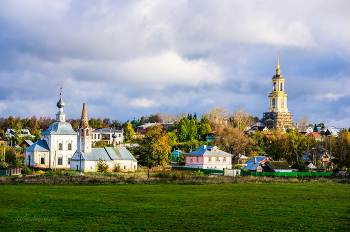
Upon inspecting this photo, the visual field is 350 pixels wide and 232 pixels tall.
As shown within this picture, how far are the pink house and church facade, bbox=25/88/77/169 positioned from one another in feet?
66.1

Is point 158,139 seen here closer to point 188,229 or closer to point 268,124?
point 188,229

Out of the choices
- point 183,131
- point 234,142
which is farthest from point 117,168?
point 183,131

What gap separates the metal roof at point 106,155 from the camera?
61281 millimetres

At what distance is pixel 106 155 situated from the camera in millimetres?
63375

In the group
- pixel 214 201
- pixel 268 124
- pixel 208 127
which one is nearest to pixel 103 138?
pixel 208 127

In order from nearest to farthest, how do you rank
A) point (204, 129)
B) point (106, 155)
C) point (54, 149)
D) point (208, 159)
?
point (106, 155), point (54, 149), point (208, 159), point (204, 129)

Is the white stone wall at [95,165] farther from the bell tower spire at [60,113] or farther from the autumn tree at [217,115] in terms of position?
the autumn tree at [217,115]

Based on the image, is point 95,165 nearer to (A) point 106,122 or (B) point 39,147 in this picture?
(B) point 39,147

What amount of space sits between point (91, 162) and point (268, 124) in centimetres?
8947

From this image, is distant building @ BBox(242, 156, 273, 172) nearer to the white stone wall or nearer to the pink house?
the pink house

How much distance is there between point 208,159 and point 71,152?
23.0m

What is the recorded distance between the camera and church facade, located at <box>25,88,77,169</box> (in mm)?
65062

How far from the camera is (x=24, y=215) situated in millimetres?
19719

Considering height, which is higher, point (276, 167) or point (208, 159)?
point (208, 159)
